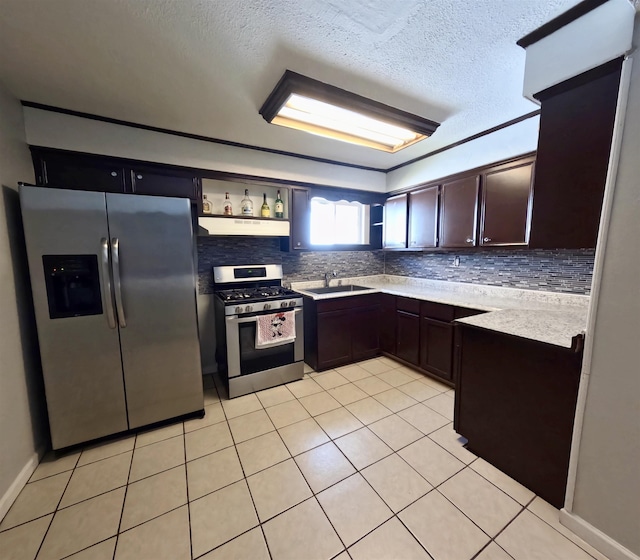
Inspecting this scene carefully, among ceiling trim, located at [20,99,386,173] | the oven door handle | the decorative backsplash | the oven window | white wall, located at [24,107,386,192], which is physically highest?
ceiling trim, located at [20,99,386,173]

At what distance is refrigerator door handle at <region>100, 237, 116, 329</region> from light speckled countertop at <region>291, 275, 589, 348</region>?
172 centimetres

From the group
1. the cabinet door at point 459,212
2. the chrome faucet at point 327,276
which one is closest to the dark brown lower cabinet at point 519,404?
the cabinet door at point 459,212

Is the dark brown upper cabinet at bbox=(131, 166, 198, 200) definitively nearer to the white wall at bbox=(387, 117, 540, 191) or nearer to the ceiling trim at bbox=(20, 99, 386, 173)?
the ceiling trim at bbox=(20, 99, 386, 173)

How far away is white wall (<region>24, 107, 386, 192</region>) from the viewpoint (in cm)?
202

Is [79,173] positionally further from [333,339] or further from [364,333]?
[364,333]

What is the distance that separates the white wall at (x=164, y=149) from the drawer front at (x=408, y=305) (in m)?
1.60

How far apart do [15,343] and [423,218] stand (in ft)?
11.8

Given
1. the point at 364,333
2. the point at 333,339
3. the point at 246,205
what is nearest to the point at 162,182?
the point at 246,205

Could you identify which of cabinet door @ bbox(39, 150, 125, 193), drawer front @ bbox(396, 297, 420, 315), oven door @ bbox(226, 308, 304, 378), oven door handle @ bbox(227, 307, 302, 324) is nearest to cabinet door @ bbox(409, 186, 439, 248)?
drawer front @ bbox(396, 297, 420, 315)

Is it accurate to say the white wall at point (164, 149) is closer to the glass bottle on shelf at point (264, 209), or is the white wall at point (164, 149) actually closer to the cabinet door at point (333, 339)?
the glass bottle on shelf at point (264, 209)

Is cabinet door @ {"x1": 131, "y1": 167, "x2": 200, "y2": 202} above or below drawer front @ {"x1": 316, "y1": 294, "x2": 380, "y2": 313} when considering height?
above

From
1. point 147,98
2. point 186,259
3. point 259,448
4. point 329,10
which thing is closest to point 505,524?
point 259,448

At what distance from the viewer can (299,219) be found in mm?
3082

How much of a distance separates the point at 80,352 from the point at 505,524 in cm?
266
